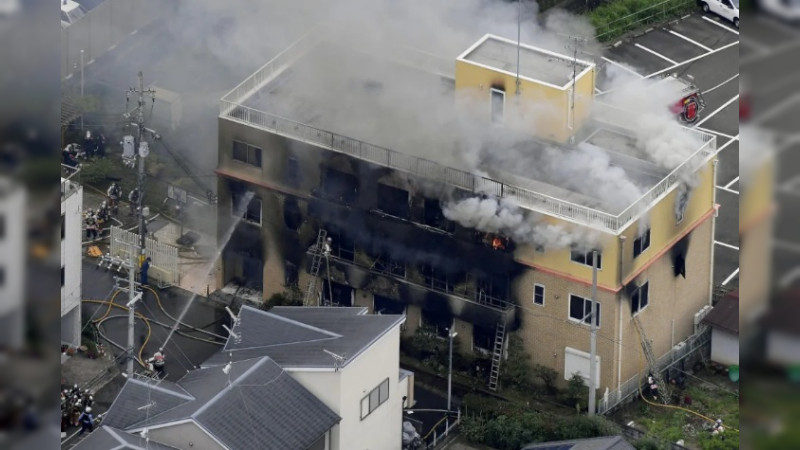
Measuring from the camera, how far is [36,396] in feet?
9.13

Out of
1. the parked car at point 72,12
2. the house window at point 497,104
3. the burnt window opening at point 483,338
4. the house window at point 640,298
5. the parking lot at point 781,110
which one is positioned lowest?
the burnt window opening at point 483,338

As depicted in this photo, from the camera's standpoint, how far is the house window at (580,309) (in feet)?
104

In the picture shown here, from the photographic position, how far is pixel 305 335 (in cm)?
2802

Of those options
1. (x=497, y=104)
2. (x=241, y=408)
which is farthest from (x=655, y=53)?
(x=241, y=408)

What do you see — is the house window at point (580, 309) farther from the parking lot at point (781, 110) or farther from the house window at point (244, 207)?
the parking lot at point (781, 110)

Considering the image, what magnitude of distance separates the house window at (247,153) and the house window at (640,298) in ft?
28.5

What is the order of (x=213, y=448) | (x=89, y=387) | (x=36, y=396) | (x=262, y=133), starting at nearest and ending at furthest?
→ (x=36, y=396) < (x=213, y=448) < (x=89, y=387) < (x=262, y=133)

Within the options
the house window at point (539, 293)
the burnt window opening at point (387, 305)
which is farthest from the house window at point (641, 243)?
the burnt window opening at point (387, 305)

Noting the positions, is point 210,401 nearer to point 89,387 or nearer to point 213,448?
point 213,448

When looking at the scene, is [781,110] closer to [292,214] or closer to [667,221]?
[667,221]

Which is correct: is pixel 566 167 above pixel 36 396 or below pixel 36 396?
below

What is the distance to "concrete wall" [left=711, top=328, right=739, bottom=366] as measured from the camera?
33.5 m

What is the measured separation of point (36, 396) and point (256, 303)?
108ft

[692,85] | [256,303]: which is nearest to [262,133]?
[256,303]
